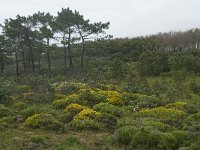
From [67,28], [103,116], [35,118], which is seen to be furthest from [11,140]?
[67,28]

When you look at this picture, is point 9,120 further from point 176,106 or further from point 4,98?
point 176,106

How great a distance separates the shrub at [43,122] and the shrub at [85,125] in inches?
17.7

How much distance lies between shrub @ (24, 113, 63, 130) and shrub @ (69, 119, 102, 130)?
45 cm

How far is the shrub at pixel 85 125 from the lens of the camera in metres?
11.8

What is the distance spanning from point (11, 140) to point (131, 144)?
137 inches

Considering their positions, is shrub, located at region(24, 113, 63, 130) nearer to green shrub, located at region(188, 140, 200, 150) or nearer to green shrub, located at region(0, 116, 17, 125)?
green shrub, located at region(0, 116, 17, 125)

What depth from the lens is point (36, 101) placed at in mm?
16688

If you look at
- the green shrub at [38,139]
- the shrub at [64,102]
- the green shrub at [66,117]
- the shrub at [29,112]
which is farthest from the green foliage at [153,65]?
the green shrub at [38,139]

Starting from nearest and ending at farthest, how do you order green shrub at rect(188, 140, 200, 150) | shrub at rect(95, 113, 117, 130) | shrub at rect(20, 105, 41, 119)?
green shrub at rect(188, 140, 200, 150), shrub at rect(95, 113, 117, 130), shrub at rect(20, 105, 41, 119)

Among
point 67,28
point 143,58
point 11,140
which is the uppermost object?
point 67,28

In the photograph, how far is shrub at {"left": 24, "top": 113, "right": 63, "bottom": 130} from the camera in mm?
11894

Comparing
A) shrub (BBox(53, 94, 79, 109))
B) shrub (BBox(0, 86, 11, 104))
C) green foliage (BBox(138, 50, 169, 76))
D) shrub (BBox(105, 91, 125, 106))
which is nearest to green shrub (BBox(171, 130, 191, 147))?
shrub (BBox(105, 91, 125, 106))

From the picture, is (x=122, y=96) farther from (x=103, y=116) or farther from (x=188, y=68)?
(x=188, y=68)

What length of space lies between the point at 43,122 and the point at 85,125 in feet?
4.73
